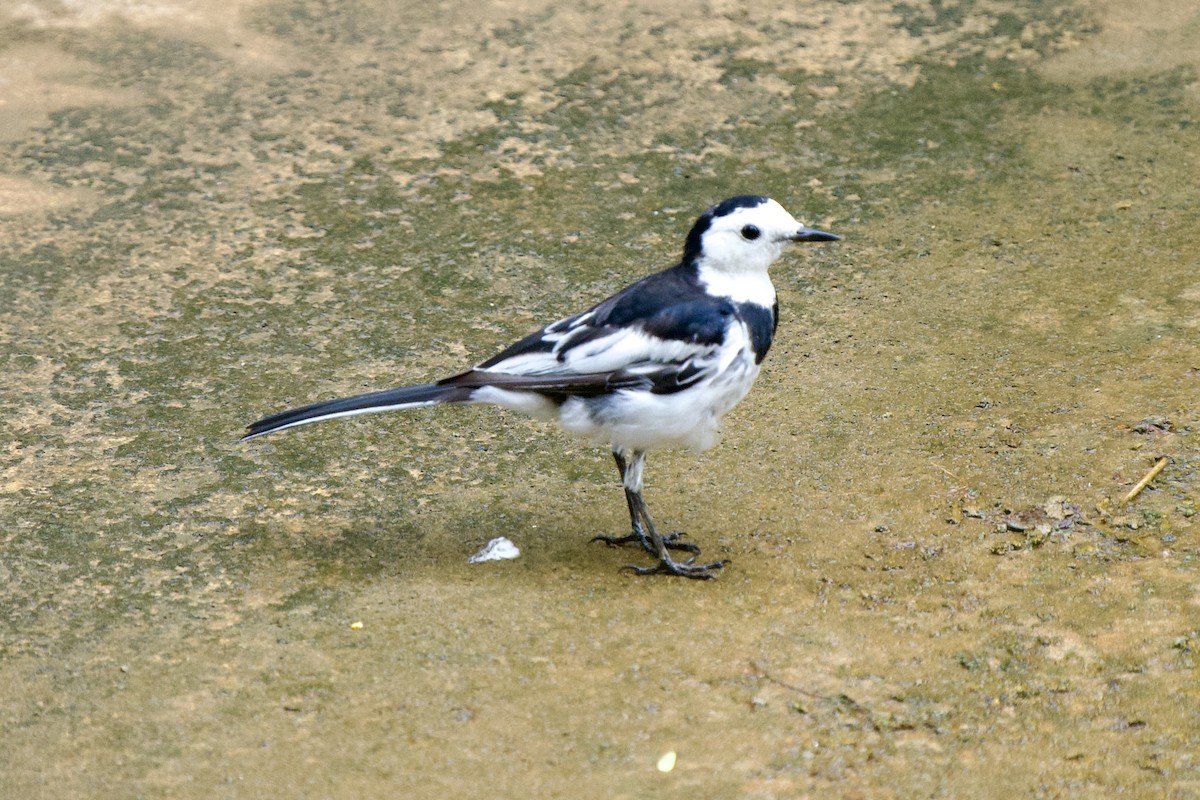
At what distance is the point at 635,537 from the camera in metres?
4.29

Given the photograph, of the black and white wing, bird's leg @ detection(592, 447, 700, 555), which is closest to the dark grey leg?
bird's leg @ detection(592, 447, 700, 555)

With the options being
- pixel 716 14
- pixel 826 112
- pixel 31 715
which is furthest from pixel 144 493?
pixel 716 14

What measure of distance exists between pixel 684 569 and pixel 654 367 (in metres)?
0.57

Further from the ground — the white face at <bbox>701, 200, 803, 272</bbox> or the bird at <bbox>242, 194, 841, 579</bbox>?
the white face at <bbox>701, 200, 803, 272</bbox>

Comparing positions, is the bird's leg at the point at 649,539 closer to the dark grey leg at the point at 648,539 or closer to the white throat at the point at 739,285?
the dark grey leg at the point at 648,539

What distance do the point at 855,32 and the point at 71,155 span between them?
11.9ft

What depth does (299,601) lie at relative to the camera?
394 centimetres

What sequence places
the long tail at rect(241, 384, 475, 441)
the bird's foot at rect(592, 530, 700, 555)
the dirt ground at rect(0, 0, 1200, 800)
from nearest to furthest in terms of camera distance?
1. the dirt ground at rect(0, 0, 1200, 800)
2. the long tail at rect(241, 384, 475, 441)
3. the bird's foot at rect(592, 530, 700, 555)

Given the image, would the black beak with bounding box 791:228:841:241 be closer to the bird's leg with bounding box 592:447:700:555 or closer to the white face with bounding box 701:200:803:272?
the white face with bounding box 701:200:803:272

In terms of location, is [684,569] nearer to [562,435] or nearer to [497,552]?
[497,552]

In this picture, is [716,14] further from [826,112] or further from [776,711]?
[776,711]

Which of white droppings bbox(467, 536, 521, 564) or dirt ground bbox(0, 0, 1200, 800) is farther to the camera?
white droppings bbox(467, 536, 521, 564)

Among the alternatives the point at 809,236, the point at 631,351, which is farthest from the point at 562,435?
the point at 809,236

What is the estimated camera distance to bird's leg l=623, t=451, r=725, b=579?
4.09 m
